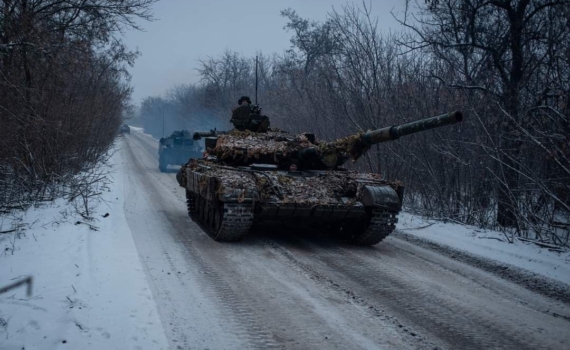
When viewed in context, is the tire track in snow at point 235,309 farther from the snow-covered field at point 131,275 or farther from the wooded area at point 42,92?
the wooded area at point 42,92

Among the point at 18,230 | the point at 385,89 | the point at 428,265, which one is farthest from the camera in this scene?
the point at 385,89

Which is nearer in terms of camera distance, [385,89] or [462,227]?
[462,227]

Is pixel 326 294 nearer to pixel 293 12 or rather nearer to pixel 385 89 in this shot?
pixel 385 89

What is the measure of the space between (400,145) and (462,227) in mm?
3366

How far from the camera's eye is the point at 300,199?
25.9 feet

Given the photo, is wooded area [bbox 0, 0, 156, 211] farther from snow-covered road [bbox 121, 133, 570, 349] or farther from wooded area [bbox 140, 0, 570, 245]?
wooded area [bbox 140, 0, 570, 245]

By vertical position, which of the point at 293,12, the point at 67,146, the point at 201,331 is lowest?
the point at 201,331

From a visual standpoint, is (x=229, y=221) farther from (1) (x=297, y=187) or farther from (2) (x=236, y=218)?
(1) (x=297, y=187)

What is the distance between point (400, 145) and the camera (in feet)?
41.7

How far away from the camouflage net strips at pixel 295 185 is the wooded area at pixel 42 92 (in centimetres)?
380

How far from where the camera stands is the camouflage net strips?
7820 mm

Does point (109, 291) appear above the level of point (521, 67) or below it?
below

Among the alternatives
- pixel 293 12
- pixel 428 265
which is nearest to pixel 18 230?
pixel 428 265

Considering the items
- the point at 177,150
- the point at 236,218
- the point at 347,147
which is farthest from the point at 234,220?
the point at 177,150
